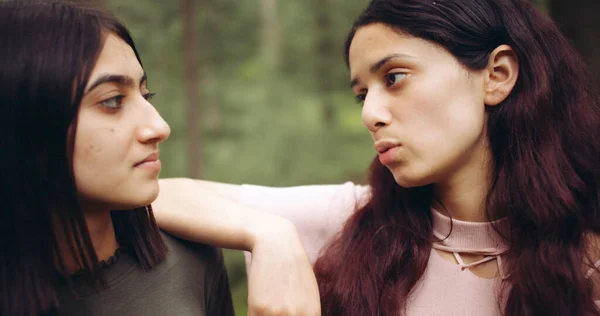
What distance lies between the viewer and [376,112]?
1.78m

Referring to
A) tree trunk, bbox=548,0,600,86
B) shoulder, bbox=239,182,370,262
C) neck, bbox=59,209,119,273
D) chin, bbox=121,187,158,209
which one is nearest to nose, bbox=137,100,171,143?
chin, bbox=121,187,158,209

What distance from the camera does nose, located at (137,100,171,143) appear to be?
1507 millimetres

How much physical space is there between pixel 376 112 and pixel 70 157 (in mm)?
902

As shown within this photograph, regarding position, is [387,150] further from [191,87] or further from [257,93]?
[257,93]

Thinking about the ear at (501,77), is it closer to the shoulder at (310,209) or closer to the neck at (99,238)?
the shoulder at (310,209)

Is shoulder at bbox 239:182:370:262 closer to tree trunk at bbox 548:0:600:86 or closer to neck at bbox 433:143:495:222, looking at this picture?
neck at bbox 433:143:495:222

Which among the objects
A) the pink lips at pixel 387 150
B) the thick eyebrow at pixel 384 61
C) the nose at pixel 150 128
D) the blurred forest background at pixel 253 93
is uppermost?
the thick eyebrow at pixel 384 61

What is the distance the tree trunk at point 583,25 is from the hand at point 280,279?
80.7 inches

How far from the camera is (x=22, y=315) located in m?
1.38

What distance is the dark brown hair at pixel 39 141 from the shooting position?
1.36 metres

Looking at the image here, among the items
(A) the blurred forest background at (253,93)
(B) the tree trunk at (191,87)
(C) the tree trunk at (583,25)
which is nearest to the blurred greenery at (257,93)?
(A) the blurred forest background at (253,93)

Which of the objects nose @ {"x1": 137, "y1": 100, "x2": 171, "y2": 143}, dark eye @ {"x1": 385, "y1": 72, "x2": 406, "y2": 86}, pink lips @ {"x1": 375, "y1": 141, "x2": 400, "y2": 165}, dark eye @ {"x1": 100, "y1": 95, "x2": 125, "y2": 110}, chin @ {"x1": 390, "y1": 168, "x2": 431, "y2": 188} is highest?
dark eye @ {"x1": 385, "y1": 72, "x2": 406, "y2": 86}

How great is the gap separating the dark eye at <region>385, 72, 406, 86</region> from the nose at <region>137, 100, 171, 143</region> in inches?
27.6

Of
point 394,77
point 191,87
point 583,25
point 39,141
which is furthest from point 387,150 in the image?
point 191,87
